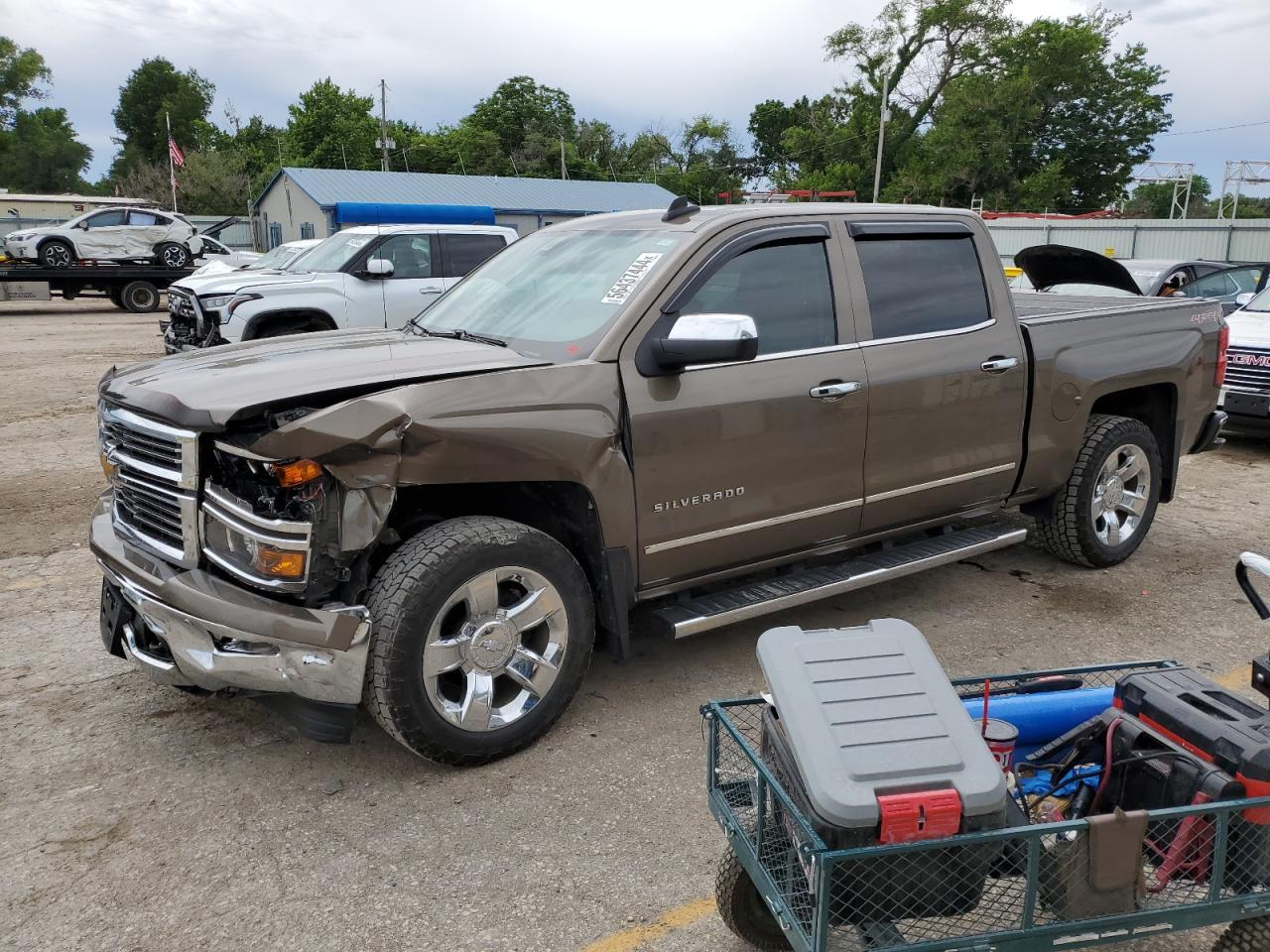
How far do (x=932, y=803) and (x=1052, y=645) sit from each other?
9.40ft

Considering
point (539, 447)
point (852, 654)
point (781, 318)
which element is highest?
point (781, 318)

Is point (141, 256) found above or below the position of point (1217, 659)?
above

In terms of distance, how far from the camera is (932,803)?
205cm

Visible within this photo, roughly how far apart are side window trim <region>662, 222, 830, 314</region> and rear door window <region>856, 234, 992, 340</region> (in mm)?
278

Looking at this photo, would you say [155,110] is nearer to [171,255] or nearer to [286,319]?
[171,255]

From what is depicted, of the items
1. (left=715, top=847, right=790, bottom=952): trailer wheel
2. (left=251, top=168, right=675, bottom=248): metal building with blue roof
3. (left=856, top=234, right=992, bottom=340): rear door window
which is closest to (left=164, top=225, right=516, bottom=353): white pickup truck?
(left=856, top=234, right=992, bottom=340): rear door window

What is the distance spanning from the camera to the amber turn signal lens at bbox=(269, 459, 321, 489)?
300cm

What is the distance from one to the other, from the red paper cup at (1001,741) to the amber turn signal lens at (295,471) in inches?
81.7

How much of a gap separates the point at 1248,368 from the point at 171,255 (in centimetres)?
2206

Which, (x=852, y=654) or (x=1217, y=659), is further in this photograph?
(x=1217, y=659)

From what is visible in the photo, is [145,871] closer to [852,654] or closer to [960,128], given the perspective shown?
[852,654]

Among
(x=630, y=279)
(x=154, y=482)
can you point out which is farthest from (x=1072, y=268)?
(x=154, y=482)

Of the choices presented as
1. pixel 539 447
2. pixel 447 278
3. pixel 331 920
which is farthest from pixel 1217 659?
pixel 447 278

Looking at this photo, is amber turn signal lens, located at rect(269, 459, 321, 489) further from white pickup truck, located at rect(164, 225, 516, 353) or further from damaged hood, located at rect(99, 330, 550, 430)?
white pickup truck, located at rect(164, 225, 516, 353)
